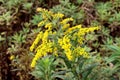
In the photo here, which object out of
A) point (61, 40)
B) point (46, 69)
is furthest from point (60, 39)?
point (46, 69)

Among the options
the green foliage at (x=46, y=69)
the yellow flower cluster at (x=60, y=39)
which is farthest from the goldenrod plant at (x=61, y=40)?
the green foliage at (x=46, y=69)

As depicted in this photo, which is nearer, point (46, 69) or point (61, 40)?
point (61, 40)

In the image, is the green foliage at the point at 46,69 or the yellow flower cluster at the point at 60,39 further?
the green foliage at the point at 46,69

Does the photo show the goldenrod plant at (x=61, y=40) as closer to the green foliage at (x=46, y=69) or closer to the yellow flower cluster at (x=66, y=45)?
the yellow flower cluster at (x=66, y=45)

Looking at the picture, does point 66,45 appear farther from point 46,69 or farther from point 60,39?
point 46,69

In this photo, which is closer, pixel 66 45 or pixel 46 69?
pixel 66 45

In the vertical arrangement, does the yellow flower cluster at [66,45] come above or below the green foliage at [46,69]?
above

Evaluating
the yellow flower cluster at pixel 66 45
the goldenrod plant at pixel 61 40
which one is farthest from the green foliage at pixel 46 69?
the yellow flower cluster at pixel 66 45

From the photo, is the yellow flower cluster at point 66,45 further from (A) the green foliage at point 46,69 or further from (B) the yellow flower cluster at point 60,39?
(A) the green foliage at point 46,69

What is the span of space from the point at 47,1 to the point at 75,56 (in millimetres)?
2207

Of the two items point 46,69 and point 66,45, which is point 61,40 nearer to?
point 66,45

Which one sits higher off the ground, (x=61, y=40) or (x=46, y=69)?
(x=61, y=40)

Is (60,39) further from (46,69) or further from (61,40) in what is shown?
(46,69)

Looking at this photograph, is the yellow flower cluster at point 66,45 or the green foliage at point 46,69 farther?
the green foliage at point 46,69
